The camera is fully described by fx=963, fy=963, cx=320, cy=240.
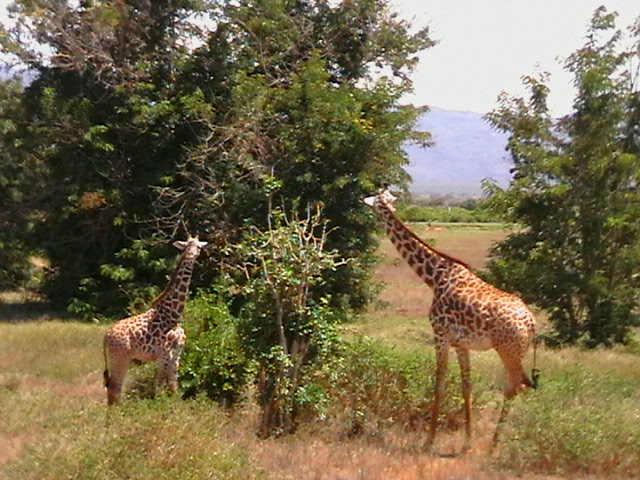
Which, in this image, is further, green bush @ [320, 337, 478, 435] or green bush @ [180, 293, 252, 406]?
green bush @ [180, 293, 252, 406]

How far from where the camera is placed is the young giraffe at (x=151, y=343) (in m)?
11.4

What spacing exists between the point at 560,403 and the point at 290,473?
306 cm

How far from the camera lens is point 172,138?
2234cm

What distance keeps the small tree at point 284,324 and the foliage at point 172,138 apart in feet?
30.5

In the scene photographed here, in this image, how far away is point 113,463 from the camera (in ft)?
26.5

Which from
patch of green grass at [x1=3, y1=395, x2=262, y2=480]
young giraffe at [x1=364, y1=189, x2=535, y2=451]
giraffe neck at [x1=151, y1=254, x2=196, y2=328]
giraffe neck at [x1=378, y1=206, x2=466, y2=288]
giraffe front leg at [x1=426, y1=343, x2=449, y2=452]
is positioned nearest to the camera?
patch of green grass at [x1=3, y1=395, x2=262, y2=480]

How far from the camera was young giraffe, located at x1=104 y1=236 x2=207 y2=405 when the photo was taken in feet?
37.3

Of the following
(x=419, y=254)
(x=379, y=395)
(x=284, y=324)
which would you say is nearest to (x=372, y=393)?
(x=379, y=395)

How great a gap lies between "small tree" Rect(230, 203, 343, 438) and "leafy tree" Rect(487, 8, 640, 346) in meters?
8.93

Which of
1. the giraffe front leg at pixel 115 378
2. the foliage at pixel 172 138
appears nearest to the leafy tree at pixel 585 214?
the foliage at pixel 172 138

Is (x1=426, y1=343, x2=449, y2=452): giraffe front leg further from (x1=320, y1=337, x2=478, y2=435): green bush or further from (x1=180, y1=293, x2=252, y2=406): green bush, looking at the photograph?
(x1=180, y1=293, x2=252, y2=406): green bush

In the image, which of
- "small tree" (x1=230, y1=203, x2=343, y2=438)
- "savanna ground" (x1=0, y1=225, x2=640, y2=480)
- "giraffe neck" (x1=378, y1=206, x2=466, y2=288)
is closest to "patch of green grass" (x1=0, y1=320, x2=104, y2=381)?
"savanna ground" (x1=0, y1=225, x2=640, y2=480)

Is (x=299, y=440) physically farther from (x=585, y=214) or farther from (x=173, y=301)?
(x=585, y=214)

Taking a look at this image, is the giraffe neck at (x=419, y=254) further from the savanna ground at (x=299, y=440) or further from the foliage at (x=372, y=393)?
the savanna ground at (x=299, y=440)
